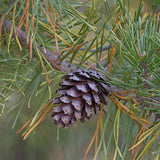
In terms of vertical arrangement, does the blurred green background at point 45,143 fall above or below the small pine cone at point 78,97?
below

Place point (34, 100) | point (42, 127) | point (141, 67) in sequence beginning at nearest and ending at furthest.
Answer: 1. point (141, 67)
2. point (34, 100)
3. point (42, 127)

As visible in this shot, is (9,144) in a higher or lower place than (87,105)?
lower

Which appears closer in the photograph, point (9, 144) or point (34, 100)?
point (34, 100)

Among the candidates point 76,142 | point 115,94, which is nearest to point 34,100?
point 76,142

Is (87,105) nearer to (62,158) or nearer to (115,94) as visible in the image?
(115,94)

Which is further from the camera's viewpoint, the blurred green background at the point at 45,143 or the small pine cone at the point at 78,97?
the blurred green background at the point at 45,143

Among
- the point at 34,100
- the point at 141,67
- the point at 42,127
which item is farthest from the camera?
the point at 42,127

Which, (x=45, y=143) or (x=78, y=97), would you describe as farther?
(x=45, y=143)

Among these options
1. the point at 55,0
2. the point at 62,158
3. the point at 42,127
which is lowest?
the point at 62,158
